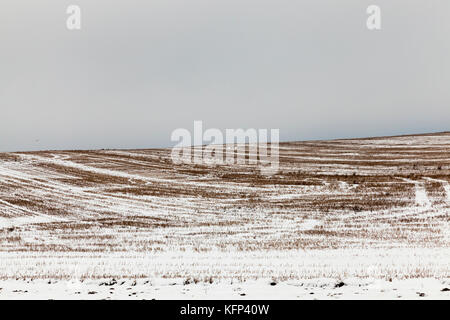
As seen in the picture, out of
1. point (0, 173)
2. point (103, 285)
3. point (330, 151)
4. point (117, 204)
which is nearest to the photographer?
point (103, 285)

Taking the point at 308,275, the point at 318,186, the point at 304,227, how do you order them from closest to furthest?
the point at 308,275 → the point at 304,227 → the point at 318,186

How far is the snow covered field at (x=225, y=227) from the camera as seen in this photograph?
11.7m

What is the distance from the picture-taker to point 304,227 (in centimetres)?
2686

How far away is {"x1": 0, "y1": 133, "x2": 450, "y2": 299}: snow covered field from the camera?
1171 centimetres

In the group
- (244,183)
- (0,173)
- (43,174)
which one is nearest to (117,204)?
(244,183)

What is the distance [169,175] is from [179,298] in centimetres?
4482

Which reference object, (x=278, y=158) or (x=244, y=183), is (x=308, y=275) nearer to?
(x=244, y=183)

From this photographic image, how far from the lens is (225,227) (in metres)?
27.8

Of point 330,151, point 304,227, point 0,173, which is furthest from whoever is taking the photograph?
point 330,151

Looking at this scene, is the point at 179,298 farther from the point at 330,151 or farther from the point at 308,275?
the point at 330,151
